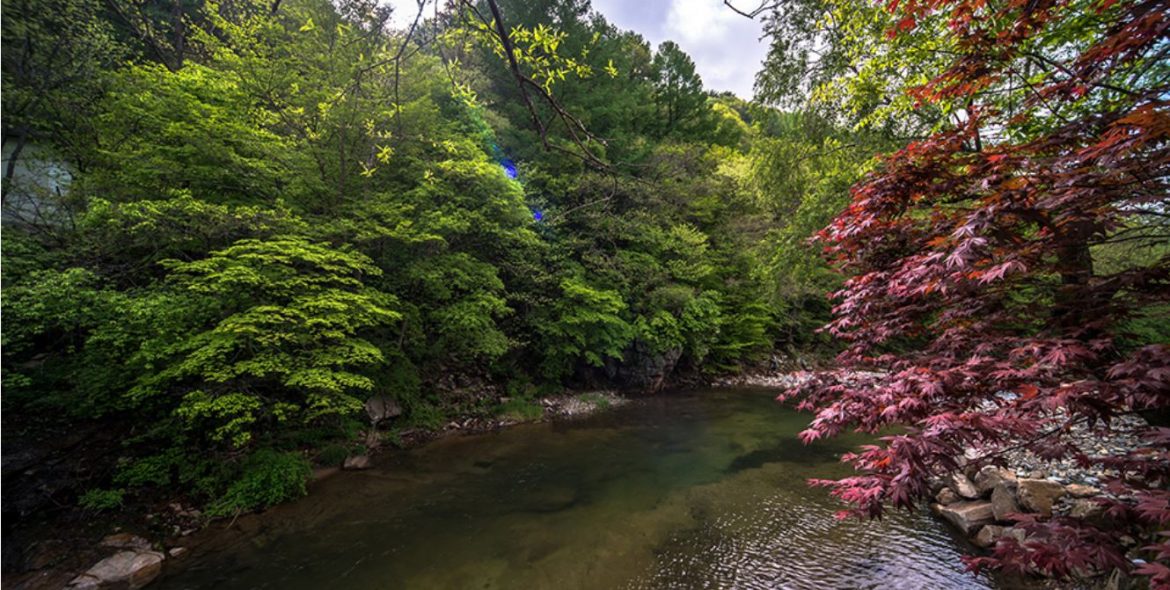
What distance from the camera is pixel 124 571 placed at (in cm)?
392

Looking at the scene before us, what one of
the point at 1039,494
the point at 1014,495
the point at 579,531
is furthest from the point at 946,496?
the point at 579,531

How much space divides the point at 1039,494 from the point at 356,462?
8514 mm

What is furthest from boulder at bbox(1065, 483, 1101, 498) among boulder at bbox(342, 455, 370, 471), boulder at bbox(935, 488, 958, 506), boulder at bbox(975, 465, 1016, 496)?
boulder at bbox(342, 455, 370, 471)

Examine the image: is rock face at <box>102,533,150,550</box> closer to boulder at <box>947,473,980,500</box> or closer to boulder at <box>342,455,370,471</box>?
boulder at <box>342,455,370,471</box>

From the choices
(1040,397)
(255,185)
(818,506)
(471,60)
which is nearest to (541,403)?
→ (818,506)

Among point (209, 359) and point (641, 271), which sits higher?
point (641, 271)

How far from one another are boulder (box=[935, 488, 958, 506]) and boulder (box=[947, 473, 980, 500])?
0.19ft

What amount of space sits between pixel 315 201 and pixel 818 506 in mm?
8634

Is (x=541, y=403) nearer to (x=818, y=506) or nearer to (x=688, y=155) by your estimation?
(x=818, y=506)

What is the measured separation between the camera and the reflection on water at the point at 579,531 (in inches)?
159

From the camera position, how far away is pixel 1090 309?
216cm

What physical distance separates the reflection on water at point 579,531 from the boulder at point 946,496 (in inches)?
19.6

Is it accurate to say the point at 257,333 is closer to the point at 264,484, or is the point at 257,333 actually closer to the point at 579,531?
the point at 264,484

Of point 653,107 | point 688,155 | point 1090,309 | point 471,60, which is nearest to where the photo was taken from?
point 1090,309
